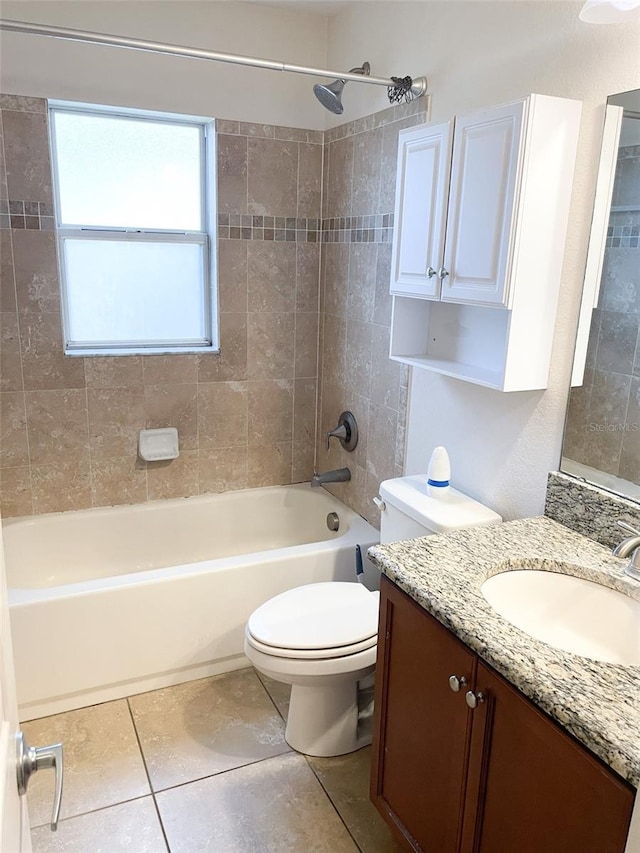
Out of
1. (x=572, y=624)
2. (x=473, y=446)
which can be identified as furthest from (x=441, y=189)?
(x=572, y=624)

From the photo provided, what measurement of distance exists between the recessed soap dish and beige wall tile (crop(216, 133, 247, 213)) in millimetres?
1029

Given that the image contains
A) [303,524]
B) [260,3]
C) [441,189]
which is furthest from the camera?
[303,524]

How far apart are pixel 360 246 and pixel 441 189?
892 millimetres

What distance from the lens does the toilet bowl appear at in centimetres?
190

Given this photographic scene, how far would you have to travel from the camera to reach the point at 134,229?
2.87 meters

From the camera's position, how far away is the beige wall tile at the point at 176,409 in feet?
9.64

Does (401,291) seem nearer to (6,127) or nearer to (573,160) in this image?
(573,160)

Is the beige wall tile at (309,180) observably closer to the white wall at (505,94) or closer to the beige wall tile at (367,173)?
the beige wall tile at (367,173)

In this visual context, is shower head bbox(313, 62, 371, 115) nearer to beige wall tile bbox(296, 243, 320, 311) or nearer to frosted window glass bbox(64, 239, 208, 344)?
beige wall tile bbox(296, 243, 320, 311)

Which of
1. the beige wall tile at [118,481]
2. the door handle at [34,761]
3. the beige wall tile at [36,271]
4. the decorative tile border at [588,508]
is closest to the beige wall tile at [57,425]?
the beige wall tile at [118,481]

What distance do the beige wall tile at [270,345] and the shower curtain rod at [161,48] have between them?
1135mm

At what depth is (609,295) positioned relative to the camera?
162 centimetres

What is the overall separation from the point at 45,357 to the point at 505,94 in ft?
6.54

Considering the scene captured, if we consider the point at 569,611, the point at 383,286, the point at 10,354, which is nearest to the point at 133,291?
the point at 10,354
